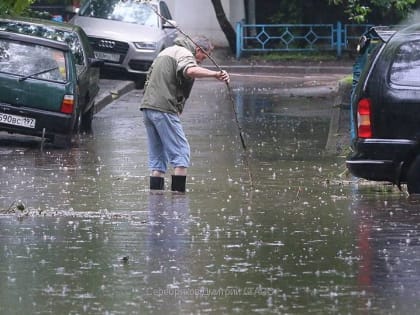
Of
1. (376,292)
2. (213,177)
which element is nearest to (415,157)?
(213,177)

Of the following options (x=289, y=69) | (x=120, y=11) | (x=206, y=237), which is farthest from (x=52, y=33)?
(x=289, y=69)

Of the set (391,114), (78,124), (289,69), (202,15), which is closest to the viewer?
(391,114)

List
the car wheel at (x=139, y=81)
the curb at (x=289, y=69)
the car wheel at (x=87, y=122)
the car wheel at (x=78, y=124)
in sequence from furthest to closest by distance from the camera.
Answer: the curb at (x=289, y=69) → the car wheel at (x=139, y=81) → the car wheel at (x=87, y=122) → the car wheel at (x=78, y=124)

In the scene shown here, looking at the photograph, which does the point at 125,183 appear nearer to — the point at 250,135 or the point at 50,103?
the point at 50,103

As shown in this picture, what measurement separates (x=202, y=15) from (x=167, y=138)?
22.6 meters

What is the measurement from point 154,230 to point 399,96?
2.86 meters

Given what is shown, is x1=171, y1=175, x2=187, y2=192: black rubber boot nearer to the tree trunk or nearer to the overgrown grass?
the overgrown grass

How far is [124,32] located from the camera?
82.0 ft

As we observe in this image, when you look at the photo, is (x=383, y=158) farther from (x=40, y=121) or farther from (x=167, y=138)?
(x=40, y=121)

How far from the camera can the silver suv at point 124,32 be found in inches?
972

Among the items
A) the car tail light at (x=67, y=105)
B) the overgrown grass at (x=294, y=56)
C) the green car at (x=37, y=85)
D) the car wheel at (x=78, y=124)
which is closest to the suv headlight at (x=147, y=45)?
the overgrown grass at (x=294, y=56)

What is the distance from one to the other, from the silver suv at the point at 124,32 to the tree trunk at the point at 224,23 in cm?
534

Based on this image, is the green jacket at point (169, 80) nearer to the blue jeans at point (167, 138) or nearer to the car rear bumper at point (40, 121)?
the blue jeans at point (167, 138)

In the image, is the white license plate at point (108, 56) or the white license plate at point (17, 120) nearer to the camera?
the white license plate at point (17, 120)
